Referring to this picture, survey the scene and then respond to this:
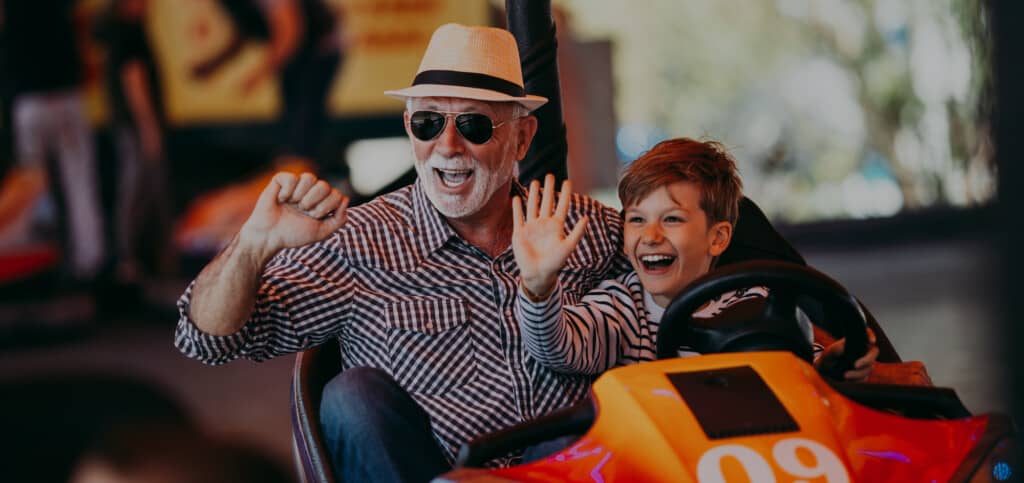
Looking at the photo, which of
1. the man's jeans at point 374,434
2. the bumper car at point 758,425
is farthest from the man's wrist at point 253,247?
the bumper car at point 758,425

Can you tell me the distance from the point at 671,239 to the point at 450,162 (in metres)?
0.33

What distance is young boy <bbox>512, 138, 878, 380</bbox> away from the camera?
1658mm

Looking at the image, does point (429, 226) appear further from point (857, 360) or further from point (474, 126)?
point (857, 360)

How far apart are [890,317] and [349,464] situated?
4.29 meters

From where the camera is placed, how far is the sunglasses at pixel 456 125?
5.79 ft

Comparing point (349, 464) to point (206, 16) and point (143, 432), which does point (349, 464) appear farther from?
point (206, 16)

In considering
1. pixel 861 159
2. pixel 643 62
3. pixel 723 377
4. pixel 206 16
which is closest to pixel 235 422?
pixel 723 377

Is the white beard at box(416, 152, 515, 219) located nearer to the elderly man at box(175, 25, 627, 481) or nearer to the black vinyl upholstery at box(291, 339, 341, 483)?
the elderly man at box(175, 25, 627, 481)

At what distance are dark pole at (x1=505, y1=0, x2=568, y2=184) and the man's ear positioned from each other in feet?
0.36

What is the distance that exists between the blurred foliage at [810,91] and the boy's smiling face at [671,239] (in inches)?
250

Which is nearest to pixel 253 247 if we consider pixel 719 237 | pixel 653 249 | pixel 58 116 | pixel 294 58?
pixel 653 249

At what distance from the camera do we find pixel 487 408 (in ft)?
5.56

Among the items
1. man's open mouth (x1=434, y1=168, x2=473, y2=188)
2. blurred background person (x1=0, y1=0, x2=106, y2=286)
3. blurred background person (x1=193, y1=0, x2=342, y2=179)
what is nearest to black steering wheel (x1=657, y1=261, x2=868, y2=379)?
man's open mouth (x1=434, y1=168, x2=473, y2=188)

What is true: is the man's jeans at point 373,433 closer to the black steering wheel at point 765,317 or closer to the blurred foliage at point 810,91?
the black steering wheel at point 765,317
